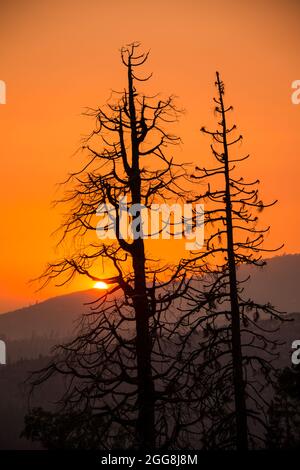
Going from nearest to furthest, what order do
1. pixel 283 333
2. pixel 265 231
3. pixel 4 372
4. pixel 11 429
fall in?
pixel 265 231
pixel 11 429
pixel 283 333
pixel 4 372

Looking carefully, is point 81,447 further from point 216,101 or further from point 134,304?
point 216,101

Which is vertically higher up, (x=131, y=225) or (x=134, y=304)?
(x=131, y=225)

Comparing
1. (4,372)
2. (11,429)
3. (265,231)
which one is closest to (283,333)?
(11,429)

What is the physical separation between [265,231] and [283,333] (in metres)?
116

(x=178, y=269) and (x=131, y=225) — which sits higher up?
(x=131, y=225)

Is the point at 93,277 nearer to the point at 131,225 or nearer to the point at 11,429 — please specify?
the point at 131,225

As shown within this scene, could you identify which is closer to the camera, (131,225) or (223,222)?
(131,225)

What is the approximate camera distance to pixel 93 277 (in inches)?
466

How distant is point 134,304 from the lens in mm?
11922
